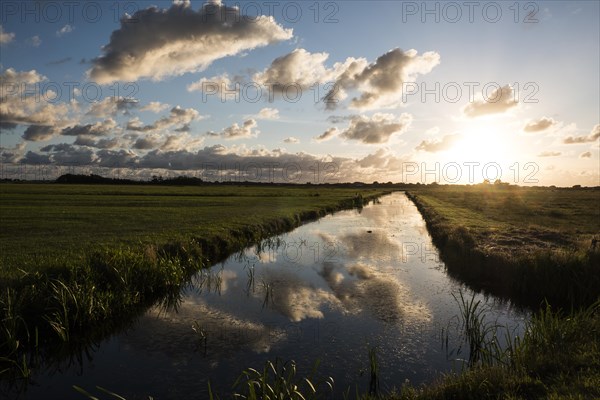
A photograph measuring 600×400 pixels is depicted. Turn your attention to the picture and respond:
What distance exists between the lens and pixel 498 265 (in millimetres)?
18047

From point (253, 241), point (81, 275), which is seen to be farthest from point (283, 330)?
point (253, 241)

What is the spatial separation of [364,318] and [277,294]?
4227mm

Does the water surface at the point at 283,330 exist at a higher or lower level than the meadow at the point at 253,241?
lower

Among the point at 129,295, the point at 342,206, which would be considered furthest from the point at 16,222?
the point at 342,206

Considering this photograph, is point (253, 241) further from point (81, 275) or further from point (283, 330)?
point (283, 330)

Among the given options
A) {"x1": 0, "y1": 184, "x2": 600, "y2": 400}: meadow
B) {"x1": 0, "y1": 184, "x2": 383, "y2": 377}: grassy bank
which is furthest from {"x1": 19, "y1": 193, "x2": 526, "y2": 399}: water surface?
{"x1": 0, "y1": 184, "x2": 383, "y2": 377}: grassy bank

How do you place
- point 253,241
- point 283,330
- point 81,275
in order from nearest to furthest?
1. point 283,330
2. point 81,275
3. point 253,241

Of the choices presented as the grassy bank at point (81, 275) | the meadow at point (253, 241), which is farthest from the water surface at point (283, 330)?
the grassy bank at point (81, 275)

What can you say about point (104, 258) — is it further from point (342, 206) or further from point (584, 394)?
point (342, 206)

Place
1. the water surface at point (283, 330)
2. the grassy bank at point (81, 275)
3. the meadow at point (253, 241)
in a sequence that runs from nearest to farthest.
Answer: the meadow at point (253, 241)
the water surface at point (283, 330)
the grassy bank at point (81, 275)

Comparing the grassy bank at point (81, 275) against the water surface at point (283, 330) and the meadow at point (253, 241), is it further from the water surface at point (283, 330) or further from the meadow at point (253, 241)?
the water surface at point (283, 330)

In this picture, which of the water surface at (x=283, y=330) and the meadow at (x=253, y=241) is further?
the water surface at (x=283, y=330)

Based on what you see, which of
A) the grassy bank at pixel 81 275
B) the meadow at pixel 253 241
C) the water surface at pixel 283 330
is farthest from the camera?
the grassy bank at pixel 81 275

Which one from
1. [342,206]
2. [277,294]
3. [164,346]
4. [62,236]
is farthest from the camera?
[342,206]
